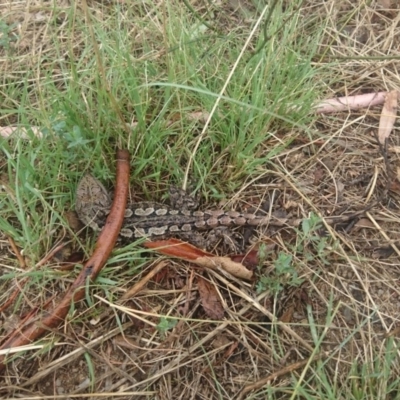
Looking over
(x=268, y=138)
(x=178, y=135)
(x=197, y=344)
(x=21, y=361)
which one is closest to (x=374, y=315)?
(x=197, y=344)

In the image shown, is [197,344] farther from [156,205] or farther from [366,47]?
[366,47]

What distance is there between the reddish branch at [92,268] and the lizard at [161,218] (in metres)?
0.10

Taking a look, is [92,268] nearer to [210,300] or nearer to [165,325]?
[165,325]

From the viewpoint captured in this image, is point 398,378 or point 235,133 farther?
point 235,133

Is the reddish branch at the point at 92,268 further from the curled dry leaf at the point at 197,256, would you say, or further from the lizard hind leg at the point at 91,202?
the curled dry leaf at the point at 197,256

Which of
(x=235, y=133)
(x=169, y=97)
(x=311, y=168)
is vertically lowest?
(x=311, y=168)

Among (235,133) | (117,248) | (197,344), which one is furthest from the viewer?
(235,133)

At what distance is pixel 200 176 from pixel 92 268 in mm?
911

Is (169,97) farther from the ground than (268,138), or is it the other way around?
(169,97)

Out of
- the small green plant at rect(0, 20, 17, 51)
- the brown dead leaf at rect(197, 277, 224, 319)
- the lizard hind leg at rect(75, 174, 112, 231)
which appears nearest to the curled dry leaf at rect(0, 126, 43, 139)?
the lizard hind leg at rect(75, 174, 112, 231)

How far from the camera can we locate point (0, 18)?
425 centimetres

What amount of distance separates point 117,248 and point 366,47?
240 centimetres

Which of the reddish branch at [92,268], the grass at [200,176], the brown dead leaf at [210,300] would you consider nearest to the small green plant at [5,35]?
the grass at [200,176]

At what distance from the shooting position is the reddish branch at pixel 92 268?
3012mm
